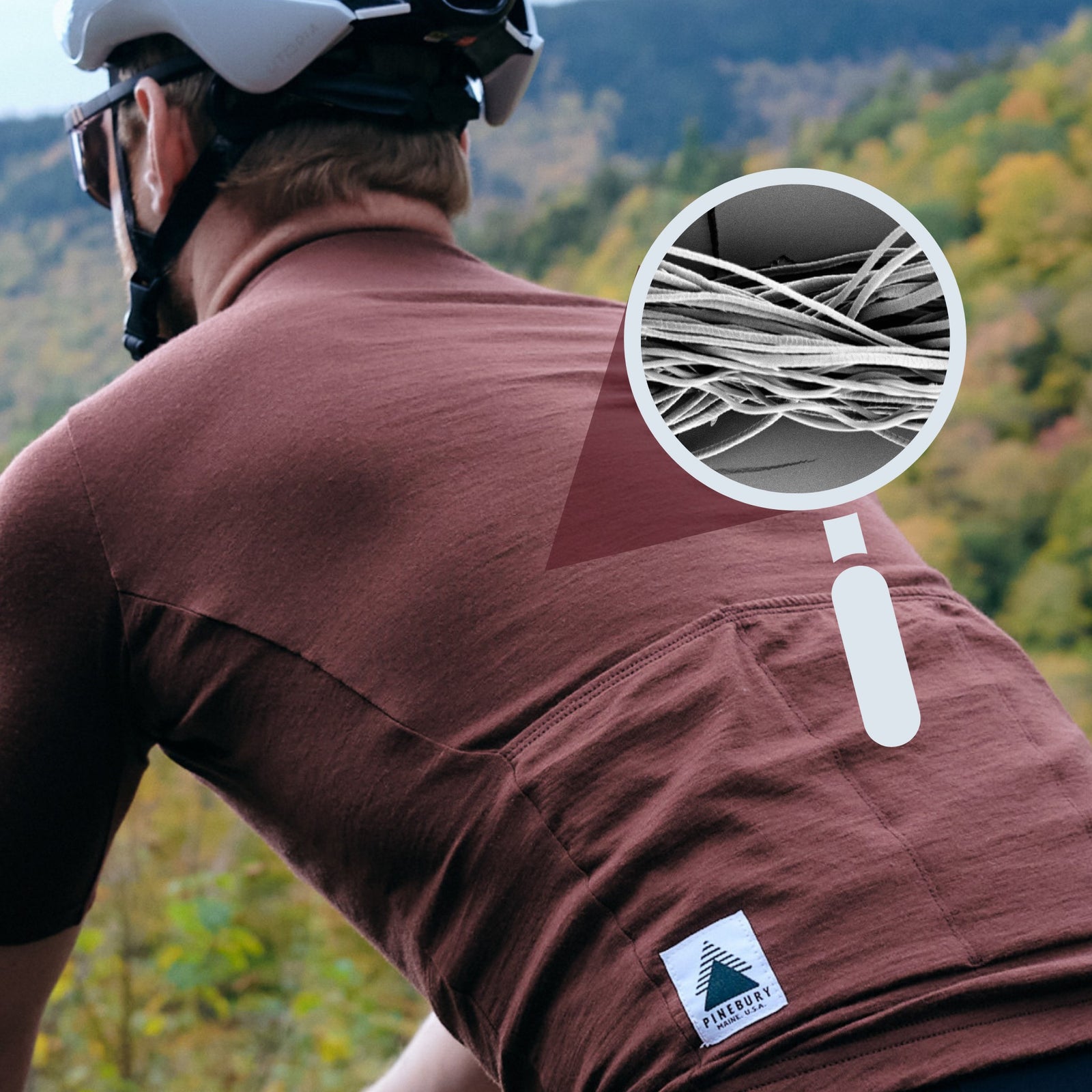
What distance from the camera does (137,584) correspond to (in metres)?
0.97

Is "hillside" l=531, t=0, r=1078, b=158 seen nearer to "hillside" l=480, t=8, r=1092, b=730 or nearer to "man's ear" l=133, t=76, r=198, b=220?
"hillside" l=480, t=8, r=1092, b=730

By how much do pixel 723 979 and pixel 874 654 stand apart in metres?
0.23

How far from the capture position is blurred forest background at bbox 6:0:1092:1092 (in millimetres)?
3467

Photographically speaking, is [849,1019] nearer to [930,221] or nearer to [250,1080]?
[930,221]

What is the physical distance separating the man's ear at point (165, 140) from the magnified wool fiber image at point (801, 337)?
0.89 meters

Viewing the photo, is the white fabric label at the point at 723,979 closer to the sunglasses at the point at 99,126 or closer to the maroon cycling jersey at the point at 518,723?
the maroon cycling jersey at the point at 518,723

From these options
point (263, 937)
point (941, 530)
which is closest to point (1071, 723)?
point (263, 937)

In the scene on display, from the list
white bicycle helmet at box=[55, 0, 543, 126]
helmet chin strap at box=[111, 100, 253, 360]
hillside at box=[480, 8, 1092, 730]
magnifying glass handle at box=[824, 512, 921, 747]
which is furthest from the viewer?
hillside at box=[480, 8, 1092, 730]

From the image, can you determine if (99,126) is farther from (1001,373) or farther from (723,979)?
(1001,373)

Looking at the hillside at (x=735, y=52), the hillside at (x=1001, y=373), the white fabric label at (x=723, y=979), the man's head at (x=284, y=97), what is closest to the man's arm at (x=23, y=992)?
the white fabric label at (x=723, y=979)

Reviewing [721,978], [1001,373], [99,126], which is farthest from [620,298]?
[1001,373]

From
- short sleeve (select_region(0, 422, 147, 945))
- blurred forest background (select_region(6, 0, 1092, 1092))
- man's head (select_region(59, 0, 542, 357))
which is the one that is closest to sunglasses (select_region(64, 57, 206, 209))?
man's head (select_region(59, 0, 542, 357))

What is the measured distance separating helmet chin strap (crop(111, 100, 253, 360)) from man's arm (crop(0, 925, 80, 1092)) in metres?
0.71

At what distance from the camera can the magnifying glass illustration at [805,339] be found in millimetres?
A: 734
